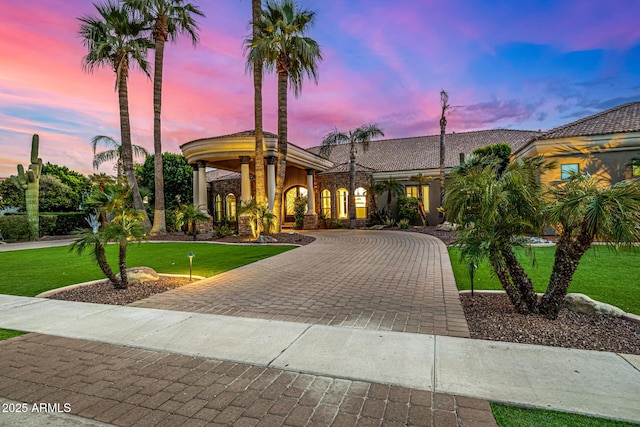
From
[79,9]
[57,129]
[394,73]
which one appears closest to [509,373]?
[394,73]

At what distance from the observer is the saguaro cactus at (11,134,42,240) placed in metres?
17.8

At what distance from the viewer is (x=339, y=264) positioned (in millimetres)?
9016

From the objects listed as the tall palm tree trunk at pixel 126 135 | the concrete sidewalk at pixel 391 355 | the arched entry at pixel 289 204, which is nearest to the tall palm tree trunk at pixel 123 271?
the concrete sidewalk at pixel 391 355

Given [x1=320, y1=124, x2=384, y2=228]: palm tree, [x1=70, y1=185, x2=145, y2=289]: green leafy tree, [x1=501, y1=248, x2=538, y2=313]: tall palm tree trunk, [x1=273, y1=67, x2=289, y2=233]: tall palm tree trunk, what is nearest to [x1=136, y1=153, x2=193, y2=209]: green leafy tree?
[x1=320, y1=124, x2=384, y2=228]: palm tree

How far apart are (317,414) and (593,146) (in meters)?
17.8

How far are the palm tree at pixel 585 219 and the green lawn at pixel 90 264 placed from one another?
7078 mm

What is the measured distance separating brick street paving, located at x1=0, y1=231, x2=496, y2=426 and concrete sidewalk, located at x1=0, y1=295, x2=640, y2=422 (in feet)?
0.57

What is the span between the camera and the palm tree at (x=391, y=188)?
22.8 meters

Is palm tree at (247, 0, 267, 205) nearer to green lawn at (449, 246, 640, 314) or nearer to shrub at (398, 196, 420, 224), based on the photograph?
green lawn at (449, 246, 640, 314)

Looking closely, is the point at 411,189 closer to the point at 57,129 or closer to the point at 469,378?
the point at 469,378

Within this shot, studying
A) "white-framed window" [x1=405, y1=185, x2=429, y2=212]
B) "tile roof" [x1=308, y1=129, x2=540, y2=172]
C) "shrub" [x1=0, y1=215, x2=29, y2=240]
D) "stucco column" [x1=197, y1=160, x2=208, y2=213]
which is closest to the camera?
"shrub" [x1=0, y1=215, x2=29, y2=240]

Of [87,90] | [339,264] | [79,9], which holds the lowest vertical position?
[339,264]

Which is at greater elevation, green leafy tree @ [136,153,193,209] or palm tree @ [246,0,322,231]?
palm tree @ [246,0,322,231]

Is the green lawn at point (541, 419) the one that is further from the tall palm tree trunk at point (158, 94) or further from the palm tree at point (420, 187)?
the palm tree at point (420, 187)
